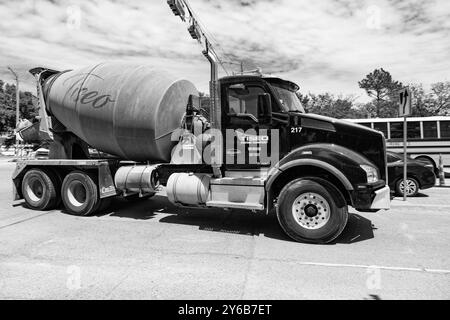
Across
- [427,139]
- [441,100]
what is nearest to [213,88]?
[427,139]

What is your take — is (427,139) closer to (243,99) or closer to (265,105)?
(243,99)

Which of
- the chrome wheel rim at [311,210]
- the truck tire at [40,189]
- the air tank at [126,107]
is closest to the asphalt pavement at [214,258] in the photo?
the chrome wheel rim at [311,210]

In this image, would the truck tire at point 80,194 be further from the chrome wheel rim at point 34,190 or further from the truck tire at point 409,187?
the truck tire at point 409,187

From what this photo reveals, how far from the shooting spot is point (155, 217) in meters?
8.04

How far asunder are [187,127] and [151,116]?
2.73 ft

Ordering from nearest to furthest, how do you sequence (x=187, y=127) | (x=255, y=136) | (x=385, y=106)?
(x=255, y=136) < (x=187, y=127) < (x=385, y=106)

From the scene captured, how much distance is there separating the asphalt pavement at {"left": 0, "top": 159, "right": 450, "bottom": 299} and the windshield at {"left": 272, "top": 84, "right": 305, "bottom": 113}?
7.61 feet

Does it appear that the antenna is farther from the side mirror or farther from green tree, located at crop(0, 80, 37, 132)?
green tree, located at crop(0, 80, 37, 132)

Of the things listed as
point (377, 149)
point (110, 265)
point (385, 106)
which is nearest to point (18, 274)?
point (110, 265)

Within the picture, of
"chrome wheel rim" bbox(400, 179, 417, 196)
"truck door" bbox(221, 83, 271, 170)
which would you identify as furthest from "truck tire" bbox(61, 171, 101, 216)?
"chrome wheel rim" bbox(400, 179, 417, 196)

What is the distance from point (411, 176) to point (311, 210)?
700 cm

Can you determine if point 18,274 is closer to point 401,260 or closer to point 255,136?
point 255,136

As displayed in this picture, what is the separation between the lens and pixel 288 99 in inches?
265

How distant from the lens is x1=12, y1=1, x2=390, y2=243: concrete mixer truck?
19.3ft
